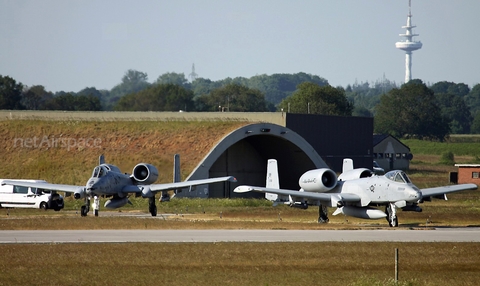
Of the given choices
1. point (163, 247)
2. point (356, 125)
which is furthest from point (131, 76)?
point (163, 247)

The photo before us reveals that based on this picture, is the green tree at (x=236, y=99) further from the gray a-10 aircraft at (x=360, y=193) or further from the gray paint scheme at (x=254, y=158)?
the gray a-10 aircraft at (x=360, y=193)

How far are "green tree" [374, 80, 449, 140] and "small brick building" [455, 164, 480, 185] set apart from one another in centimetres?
6872

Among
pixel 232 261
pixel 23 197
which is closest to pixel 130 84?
pixel 23 197

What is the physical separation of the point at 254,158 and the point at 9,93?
5319 cm

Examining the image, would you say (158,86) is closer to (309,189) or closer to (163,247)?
(309,189)

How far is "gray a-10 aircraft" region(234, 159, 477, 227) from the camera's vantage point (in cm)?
3189

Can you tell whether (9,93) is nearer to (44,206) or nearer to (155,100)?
(155,100)

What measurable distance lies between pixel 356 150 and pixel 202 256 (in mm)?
46778

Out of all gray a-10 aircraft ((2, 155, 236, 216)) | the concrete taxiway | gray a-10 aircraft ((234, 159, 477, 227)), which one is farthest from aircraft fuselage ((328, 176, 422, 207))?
Answer: gray a-10 aircraft ((2, 155, 236, 216))

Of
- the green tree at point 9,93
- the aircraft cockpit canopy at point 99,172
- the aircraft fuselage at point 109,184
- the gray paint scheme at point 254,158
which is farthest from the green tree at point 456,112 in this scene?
the aircraft cockpit canopy at point 99,172

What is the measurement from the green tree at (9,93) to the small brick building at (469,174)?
6179cm

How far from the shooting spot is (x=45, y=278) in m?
17.8

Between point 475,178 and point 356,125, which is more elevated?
point 356,125

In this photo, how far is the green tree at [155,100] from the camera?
302 feet
